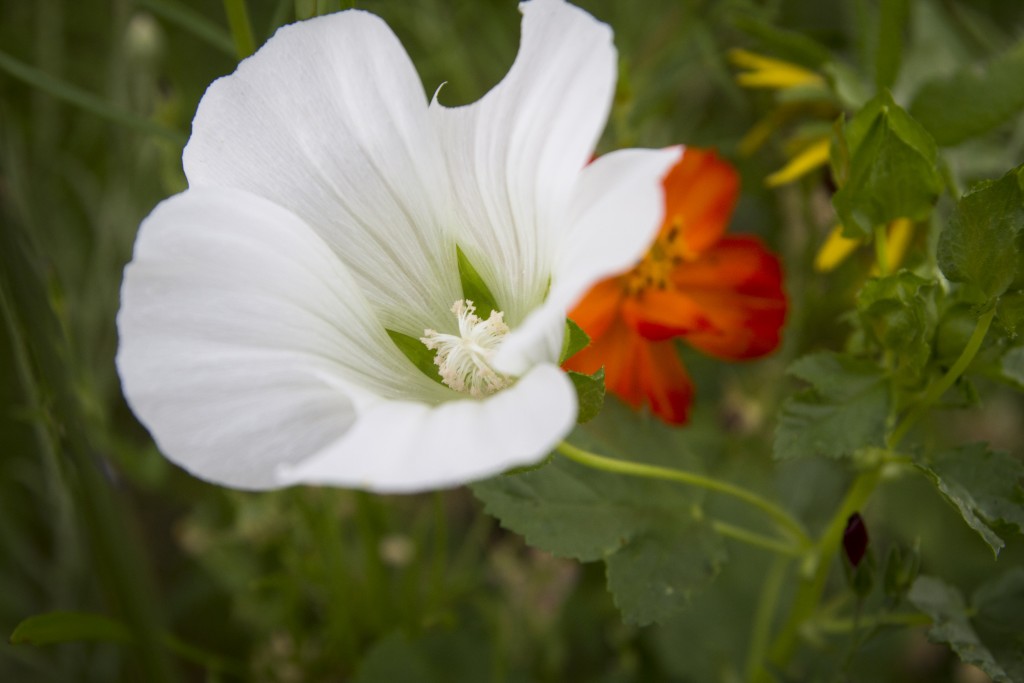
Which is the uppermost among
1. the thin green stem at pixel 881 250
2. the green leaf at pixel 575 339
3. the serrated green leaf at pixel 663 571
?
the green leaf at pixel 575 339

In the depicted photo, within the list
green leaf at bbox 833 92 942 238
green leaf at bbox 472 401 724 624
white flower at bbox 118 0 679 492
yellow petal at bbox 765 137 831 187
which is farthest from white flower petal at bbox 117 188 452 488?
yellow petal at bbox 765 137 831 187

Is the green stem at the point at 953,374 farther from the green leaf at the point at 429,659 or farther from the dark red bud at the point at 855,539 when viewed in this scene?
the green leaf at the point at 429,659

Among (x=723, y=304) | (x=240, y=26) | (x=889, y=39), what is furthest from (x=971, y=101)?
(x=240, y=26)

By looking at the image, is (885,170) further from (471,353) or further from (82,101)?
(82,101)

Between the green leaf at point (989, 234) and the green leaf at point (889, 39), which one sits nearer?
the green leaf at point (989, 234)

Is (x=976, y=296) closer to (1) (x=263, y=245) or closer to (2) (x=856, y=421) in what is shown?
(2) (x=856, y=421)

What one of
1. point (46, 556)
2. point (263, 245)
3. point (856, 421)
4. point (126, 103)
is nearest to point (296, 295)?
point (263, 245)

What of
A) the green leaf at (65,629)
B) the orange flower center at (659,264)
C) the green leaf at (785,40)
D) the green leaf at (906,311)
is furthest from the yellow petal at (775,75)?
the green leaf at (65,629)
